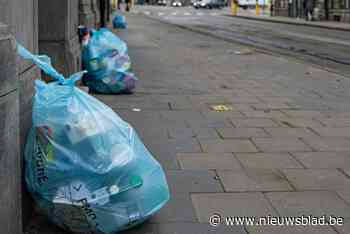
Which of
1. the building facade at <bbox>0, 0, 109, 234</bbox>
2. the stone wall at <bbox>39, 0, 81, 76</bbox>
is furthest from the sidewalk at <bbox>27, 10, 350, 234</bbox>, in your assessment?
the stone wall at <bbox>39, 0, 81, 76</bbox>

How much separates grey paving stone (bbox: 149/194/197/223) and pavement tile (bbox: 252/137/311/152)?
5.57 feet

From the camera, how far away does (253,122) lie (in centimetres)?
721

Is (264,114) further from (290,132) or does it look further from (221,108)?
(290,132)

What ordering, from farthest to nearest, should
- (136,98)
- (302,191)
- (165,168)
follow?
(136,98) → (165,168) → (302,191)

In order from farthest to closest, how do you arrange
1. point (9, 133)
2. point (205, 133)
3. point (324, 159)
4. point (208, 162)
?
point (205, 133)
point (324, 159)
point (208, 162)
point (9, 133)

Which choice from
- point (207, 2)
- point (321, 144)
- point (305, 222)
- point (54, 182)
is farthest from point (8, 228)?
point (207, 2)

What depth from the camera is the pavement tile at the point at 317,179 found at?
182 inches

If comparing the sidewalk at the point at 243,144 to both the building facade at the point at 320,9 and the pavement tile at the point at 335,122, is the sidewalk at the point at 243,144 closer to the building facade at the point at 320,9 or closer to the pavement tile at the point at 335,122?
the pavement tile at the point at 335,122

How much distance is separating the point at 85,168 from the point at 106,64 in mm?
5405

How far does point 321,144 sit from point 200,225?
8.66 ft

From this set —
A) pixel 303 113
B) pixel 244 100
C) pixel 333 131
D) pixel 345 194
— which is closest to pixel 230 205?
pixel 345 194

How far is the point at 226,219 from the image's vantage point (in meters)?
3.90

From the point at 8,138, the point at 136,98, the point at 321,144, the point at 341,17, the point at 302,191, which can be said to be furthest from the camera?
the point at 341,17

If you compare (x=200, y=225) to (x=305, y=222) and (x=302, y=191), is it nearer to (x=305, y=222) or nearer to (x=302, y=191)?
(x=305, y=222)
